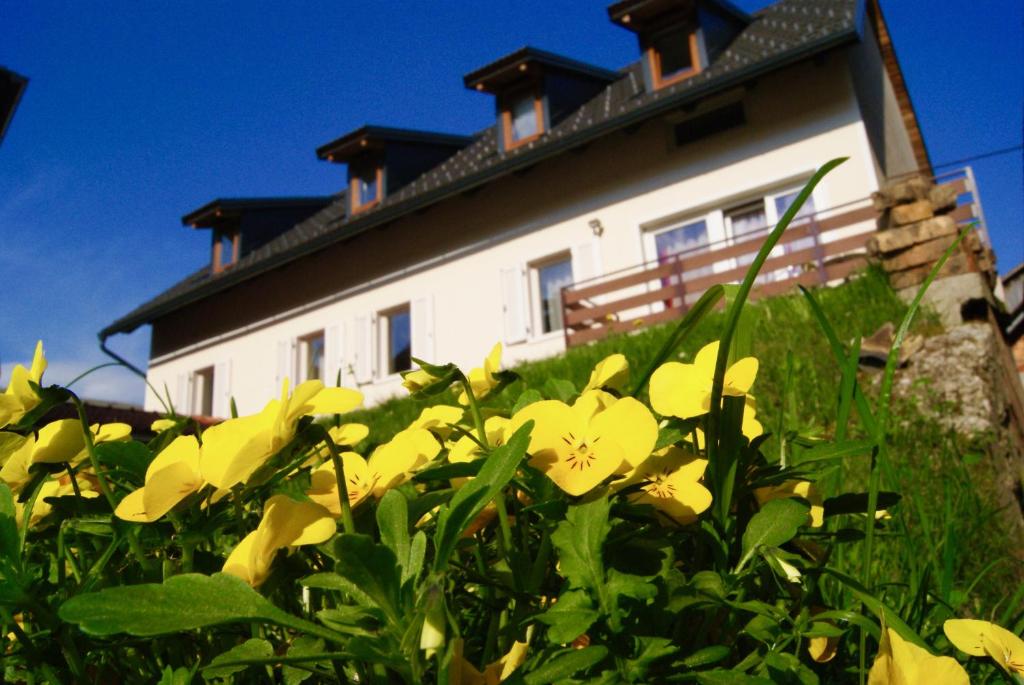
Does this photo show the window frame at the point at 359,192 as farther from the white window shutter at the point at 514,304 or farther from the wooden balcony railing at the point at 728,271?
the wooden balcony railing at the point at 728,271

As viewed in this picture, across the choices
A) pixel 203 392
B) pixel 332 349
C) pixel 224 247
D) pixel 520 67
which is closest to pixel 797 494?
pixel 520 67

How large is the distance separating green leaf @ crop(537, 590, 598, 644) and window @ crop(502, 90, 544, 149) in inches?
404

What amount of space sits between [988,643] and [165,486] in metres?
0.46

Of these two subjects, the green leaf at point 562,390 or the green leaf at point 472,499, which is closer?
the green leaf at point 472,499

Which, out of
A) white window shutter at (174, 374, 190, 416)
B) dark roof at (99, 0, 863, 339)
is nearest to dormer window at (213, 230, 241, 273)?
dark roof at (99, 0, 863, 339)

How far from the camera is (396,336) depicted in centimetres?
1109

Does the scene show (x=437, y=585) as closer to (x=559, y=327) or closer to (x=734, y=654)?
(x=734, y=654)

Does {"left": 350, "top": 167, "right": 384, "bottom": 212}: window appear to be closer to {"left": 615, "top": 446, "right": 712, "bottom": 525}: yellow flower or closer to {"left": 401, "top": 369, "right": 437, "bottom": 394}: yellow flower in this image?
{"left": 401, "top": 369, "right": 437, "bottom": 394}: yellow flower

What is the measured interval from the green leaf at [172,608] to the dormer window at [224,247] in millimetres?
14007

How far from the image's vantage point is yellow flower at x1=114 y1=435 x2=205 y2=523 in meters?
0.37

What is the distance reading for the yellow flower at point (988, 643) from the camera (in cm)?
42

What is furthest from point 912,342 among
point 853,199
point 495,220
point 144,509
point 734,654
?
point 495,220

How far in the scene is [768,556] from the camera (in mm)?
408

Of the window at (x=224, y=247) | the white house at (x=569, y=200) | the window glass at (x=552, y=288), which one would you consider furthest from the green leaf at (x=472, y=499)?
the window at (x=224, y=247)
